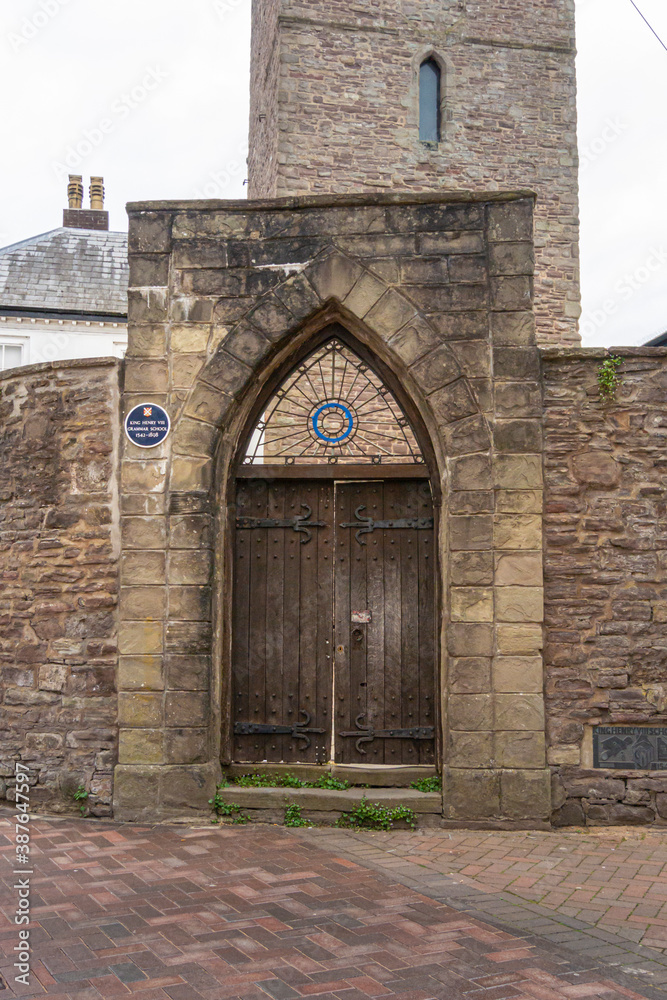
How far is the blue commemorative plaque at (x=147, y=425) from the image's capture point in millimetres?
6055

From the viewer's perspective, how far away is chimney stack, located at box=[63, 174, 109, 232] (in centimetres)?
2109

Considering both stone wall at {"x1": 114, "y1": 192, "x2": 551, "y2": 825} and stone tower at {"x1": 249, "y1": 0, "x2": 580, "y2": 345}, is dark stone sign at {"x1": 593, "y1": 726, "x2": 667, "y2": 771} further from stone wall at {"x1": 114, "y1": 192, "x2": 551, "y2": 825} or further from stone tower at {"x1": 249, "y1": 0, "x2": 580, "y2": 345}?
stone tower at {"x1": 249, "y1": 0, "x2": 580, "y2": 345}

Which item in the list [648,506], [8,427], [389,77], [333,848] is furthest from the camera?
[389,77]

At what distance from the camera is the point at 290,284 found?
19.7ft

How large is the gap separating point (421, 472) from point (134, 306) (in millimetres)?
2207

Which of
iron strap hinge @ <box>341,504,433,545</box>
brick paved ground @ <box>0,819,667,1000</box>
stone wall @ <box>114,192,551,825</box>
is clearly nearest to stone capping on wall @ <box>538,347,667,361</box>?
stone wall @ <box>114,192,551,825</box>

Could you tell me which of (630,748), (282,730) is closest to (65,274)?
(282,730)

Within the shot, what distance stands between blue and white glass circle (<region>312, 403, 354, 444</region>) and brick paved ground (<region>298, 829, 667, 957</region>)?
2.58m

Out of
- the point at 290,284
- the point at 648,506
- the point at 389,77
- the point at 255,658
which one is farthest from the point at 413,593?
the point at 389,77

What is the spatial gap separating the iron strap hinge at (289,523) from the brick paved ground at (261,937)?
2090 mm

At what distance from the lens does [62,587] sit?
6.16m

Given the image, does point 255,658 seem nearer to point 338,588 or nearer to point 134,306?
point 338,588

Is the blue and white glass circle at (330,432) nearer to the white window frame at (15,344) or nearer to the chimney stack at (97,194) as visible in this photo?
the white window frame at (15,344)

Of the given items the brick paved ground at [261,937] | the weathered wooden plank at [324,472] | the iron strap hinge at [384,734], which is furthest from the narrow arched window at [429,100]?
the brick paved ground at [261,937]
